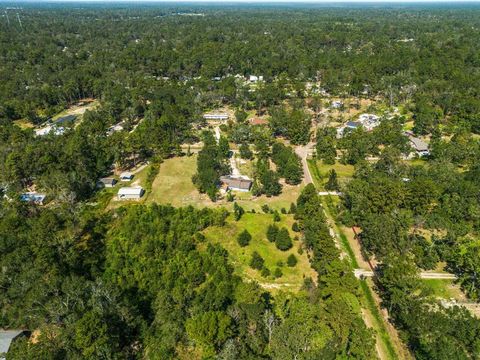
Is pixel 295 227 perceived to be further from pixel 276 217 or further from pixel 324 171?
pixel 324 171

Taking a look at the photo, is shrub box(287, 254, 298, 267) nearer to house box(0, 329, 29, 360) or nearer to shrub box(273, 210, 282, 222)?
shrub box(273, 210, 282, 222)

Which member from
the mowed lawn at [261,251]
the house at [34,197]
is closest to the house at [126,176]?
the house at [34,197]

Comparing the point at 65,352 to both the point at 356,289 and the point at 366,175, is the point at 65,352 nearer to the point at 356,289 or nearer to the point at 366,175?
the point at 356,289

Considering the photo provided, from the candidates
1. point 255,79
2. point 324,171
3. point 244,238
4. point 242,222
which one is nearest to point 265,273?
point 244,238

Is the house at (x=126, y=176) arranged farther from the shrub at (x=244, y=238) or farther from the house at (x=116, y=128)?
the shrub at (x=244, y=238)

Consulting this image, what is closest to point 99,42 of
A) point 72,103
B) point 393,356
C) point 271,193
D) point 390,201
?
point 72,103

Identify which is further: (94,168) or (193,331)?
(94,168)

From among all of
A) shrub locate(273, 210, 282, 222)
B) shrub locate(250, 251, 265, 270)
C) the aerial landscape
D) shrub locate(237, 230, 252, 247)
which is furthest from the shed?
shrub locate(250, 251, 265, 270)
